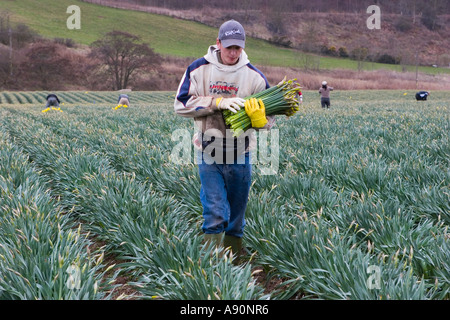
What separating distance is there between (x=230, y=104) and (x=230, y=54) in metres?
0.41

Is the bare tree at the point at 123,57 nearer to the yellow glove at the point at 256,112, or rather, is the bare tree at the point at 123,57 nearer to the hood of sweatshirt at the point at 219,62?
the hood of sweatshirt at the point at 219,62

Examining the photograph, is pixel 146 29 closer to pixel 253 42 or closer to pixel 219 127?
pixel 253 42

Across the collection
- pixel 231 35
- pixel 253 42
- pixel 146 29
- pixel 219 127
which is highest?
pixel 146 29

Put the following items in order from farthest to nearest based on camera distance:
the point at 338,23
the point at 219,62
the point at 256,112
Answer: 1. the point at 338,23
2. the point at 219,62
3. the point at 256,112

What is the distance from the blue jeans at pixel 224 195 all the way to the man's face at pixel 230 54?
77cm

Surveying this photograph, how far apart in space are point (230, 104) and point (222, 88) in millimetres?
316

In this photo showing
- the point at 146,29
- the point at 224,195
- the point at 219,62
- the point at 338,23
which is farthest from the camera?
the point at 338,23

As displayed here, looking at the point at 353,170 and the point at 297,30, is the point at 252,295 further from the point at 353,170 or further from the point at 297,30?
the point at 297,30

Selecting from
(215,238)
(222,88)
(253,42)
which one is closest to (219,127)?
(222,88)

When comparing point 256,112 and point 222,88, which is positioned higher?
point 222,88

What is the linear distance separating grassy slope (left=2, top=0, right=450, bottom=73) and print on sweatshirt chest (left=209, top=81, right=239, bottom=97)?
203 feet

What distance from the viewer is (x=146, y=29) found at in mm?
81562

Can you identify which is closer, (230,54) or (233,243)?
(230,54)

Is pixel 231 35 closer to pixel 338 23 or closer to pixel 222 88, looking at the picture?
pixel 222 88
